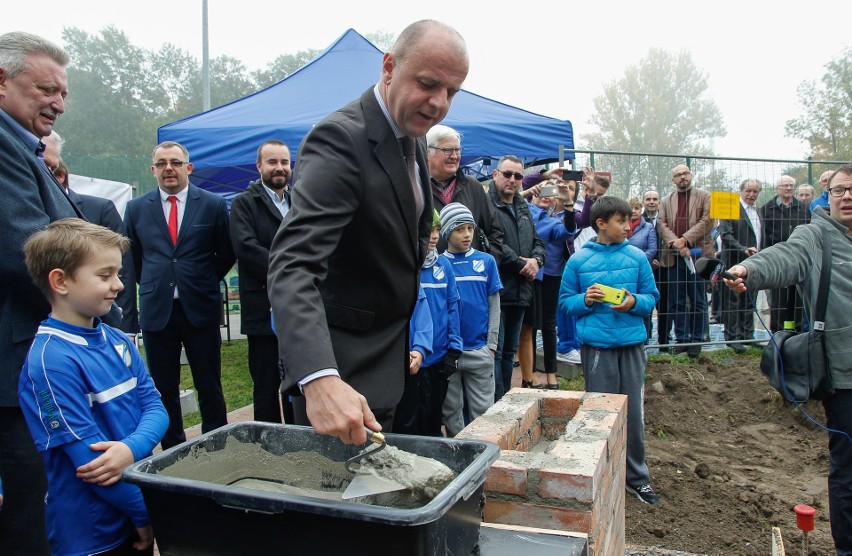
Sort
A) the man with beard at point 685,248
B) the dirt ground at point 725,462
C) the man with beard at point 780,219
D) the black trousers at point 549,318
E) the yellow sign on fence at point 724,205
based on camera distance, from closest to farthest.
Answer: the dirt ground at point 725,462 → the black trousers at point 549,318 → the yellow sign on fence at point 724,205 → the man with beard at point 685,248 → the man with beard at point 780,219

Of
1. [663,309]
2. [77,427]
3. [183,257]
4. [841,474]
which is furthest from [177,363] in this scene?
[663,309]

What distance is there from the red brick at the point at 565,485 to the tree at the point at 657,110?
203 feet

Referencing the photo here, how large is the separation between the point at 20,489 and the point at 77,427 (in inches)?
16.8

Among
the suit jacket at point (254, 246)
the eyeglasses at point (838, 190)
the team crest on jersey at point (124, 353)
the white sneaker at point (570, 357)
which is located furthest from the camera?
the white sneaker at point (570, 357)

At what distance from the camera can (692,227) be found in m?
7.24

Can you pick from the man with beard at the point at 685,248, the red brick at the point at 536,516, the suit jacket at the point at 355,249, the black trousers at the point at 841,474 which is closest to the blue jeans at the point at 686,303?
the man with beard at the point at 685,248

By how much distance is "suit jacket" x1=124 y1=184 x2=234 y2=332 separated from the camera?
4.25 m

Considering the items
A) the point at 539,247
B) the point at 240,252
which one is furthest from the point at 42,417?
the point at 539,247

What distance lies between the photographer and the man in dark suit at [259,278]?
4391 mm

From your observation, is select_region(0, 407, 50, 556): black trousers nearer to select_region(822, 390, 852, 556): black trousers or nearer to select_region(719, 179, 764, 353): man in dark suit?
select_region(822, 390, 852, 556): black trousers

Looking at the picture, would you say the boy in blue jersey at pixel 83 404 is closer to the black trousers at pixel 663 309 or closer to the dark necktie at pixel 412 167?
the dark necktie at pixel 412 167

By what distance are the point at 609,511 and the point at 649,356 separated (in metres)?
5.25

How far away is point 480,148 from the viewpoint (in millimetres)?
7156

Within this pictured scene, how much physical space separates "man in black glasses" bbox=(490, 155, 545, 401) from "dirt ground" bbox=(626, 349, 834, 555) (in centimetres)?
134
